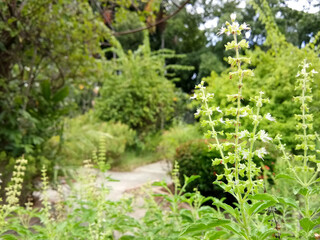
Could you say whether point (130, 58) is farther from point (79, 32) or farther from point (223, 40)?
point (223, 40)

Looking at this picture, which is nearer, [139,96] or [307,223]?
[307,223]

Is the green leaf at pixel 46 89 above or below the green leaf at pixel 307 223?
above

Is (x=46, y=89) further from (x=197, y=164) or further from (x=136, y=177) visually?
(x=136, y=177)

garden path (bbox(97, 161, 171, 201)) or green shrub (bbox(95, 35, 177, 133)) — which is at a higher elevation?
green shrub (bbox(95, 35, 177, 133))

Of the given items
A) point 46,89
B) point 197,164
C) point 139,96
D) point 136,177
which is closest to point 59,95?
point 46,89

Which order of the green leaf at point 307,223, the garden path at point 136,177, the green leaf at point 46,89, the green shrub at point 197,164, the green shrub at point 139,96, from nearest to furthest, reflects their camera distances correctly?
the green leaf at point 307,223
the green shrub at point 197,164
the green leaf at point 46,89
the garden path at point 136,177
the green shrub at point 139,96

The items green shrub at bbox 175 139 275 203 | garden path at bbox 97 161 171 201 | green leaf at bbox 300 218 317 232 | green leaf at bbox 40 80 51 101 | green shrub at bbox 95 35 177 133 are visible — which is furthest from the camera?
green shrub at bbox 95 35 177 133

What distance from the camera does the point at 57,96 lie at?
326 cm

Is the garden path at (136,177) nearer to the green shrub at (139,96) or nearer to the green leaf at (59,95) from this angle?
the green leaf at (59,95)

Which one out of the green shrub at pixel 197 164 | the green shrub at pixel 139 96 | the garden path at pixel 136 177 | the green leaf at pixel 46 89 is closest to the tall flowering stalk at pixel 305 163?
the green shrub at pixel 197 164

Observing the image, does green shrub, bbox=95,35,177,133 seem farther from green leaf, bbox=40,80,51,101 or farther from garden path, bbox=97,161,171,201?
green leaf, bbox=40,80,51,101

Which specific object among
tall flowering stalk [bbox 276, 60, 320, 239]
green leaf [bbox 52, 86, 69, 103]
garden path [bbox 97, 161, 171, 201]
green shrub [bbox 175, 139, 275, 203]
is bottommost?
garden path [bbox 97, 161, 171, 201]

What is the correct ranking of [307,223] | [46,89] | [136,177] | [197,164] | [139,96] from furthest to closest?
[139,96], [136,177], [197,164], [46,89], [307,223]

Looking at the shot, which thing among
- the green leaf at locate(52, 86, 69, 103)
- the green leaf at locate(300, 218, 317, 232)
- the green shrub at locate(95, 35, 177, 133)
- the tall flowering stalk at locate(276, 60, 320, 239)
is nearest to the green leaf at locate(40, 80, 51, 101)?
the green leaf at locate(52, 86, 69, 103)
